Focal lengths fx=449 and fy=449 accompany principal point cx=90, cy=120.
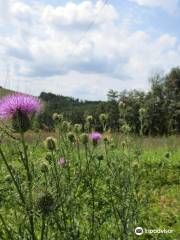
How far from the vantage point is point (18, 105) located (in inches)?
108

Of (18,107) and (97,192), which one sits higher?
(18,107)

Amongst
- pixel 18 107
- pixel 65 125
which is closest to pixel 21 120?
pixel 18 107

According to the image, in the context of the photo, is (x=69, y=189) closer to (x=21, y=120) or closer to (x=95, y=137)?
(x=21, y=120)

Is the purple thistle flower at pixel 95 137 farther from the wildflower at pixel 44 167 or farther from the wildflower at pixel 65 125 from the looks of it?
the wildflower at pixel 44 167

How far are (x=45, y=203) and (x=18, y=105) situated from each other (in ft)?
2.28

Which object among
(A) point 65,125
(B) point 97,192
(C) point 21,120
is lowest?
(B) point 97,192

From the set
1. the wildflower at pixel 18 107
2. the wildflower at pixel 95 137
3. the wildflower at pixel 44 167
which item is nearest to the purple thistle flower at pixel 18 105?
the wildflower at pixel 18 107

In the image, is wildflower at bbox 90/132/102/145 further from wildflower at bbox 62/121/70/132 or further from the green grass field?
wildflower at bbox 62/121/70/132

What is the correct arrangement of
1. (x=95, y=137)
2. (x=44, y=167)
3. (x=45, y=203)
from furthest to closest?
(x=95, y=137) → (x=44, y=167) → (x=45, y=203)

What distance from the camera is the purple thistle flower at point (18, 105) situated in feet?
8.93

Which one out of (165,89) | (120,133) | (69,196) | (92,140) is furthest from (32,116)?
(165,89)

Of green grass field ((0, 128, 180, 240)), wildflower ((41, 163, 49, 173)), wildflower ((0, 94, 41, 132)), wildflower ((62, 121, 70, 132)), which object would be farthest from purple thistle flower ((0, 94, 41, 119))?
wildflower ((62, 121, 70, 132))

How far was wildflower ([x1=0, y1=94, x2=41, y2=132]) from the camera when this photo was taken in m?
2.70

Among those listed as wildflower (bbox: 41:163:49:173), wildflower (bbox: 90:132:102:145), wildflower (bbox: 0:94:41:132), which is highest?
wildflower (bbox: 0:94:41:132)
